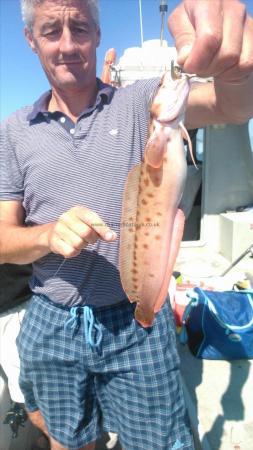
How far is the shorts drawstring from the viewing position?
2.14m

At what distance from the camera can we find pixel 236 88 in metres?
1.64

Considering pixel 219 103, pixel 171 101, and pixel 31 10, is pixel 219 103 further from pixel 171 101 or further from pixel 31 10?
pixel 31 10

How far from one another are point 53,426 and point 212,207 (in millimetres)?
4840

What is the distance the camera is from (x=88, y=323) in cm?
215

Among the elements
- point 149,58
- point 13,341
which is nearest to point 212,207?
point 149,58

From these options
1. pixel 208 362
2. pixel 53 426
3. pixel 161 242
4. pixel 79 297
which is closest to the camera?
pixel 161 242

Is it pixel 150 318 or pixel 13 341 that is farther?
pixel 13 341

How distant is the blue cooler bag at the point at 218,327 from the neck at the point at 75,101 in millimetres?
2417

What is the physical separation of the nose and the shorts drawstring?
1.44 m

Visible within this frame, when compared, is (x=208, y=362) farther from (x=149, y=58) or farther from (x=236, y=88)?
(x=149, y=58)

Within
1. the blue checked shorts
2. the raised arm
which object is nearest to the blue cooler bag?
the blue checked shorts

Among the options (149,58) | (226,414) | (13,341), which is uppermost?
(149,58)

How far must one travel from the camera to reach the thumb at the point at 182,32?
127 cm

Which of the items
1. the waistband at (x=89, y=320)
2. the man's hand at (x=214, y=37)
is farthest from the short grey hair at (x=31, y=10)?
the waistband at (x=89, y=320)
